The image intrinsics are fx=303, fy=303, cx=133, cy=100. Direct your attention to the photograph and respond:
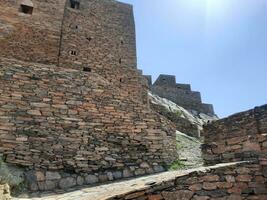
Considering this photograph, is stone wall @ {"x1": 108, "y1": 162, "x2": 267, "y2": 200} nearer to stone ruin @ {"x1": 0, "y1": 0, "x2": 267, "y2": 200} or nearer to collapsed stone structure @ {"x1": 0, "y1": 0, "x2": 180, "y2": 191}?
stone ruin @ {"x1": 0, "y1": 0, "x2": 267, "y2": 200}

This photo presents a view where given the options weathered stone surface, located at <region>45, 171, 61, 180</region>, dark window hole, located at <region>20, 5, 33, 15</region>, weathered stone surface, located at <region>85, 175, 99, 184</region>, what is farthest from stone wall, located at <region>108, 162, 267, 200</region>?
dark window hole, located at <region>20, 5, 33, 15</region>

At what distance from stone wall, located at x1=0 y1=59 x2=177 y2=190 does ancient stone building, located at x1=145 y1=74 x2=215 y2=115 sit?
1613cm

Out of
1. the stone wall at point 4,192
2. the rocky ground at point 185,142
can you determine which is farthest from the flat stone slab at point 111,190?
the rocky ground at point 185,142

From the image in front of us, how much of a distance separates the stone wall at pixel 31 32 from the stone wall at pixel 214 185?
889 cm

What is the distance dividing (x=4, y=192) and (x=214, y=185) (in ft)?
11.1

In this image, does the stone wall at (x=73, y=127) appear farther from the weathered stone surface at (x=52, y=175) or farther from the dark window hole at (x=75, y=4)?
the dark window hole at (x=75, y=4)

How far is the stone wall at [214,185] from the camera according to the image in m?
4.51

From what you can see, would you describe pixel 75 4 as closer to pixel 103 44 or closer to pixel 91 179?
pixel 103 44

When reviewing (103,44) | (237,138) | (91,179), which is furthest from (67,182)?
(103,44)

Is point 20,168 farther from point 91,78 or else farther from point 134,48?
point 134,48

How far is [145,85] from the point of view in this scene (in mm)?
14031

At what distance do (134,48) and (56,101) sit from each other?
7603 millimetres

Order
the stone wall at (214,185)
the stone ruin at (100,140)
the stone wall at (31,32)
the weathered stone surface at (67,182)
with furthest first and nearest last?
the stone wall at (31,32), the weathered stone surface at (67,182), the stone ruin at (100,140), the stone wall at (214,185)

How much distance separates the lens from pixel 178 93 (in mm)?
25047
